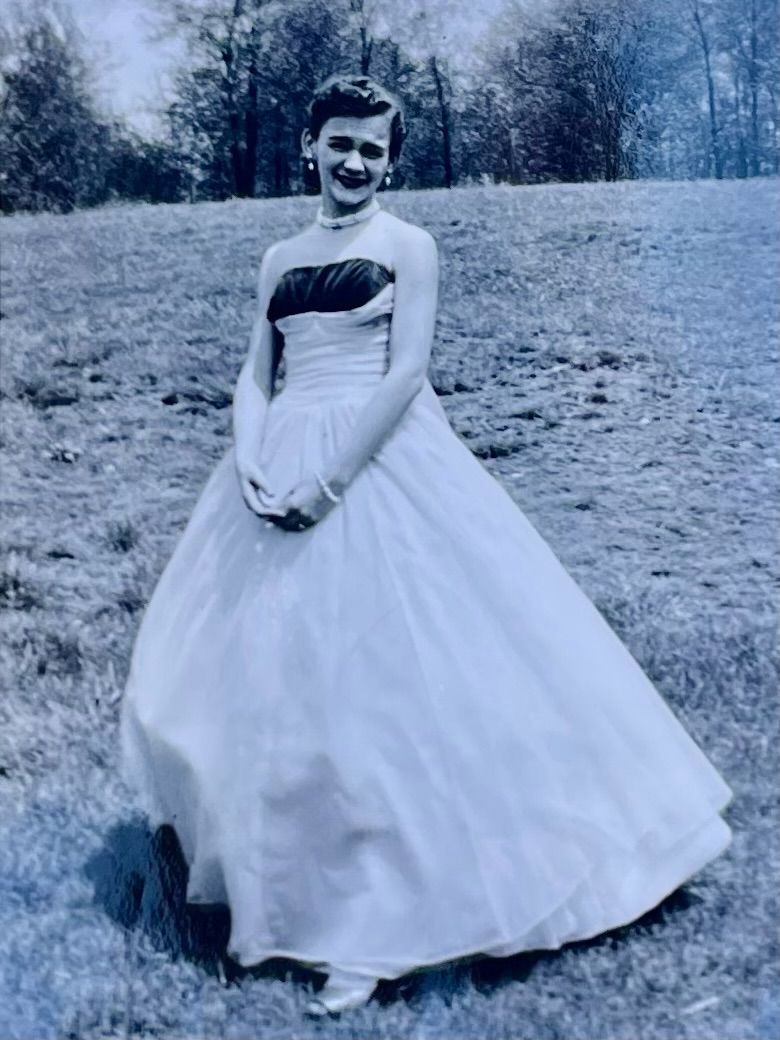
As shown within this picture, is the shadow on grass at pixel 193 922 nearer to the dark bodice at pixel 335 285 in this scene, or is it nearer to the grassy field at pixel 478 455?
the grassy field at pixel 478 455

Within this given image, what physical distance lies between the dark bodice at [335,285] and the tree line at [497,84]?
0.29 meters

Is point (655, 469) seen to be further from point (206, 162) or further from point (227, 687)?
point (206, 162)

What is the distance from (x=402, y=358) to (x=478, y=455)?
1.20ft

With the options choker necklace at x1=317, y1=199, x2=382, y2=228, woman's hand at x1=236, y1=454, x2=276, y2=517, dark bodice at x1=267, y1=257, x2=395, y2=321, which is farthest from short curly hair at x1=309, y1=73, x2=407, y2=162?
woman's hand at x1=236, y1=454, x2=276, y2=517

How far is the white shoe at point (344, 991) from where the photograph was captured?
5.74 feet

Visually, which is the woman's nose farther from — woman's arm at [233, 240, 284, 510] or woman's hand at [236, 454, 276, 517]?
woman's hand at [236, 454, 276, 517]

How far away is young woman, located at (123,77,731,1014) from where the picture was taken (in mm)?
1715

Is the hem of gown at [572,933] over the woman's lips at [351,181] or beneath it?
beneath

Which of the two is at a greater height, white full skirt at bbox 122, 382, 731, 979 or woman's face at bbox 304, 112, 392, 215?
woman's face at bbox 304, 112, 392, 215

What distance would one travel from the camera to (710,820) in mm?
1892

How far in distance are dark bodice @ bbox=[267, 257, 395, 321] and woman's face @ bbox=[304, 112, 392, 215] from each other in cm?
11

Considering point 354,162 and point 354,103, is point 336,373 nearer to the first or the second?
point 354,162

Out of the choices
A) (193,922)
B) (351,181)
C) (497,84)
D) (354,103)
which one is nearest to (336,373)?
(351,181)

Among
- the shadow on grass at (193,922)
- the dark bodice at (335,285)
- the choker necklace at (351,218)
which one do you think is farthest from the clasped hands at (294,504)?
the shadow on grass at (193,922)
